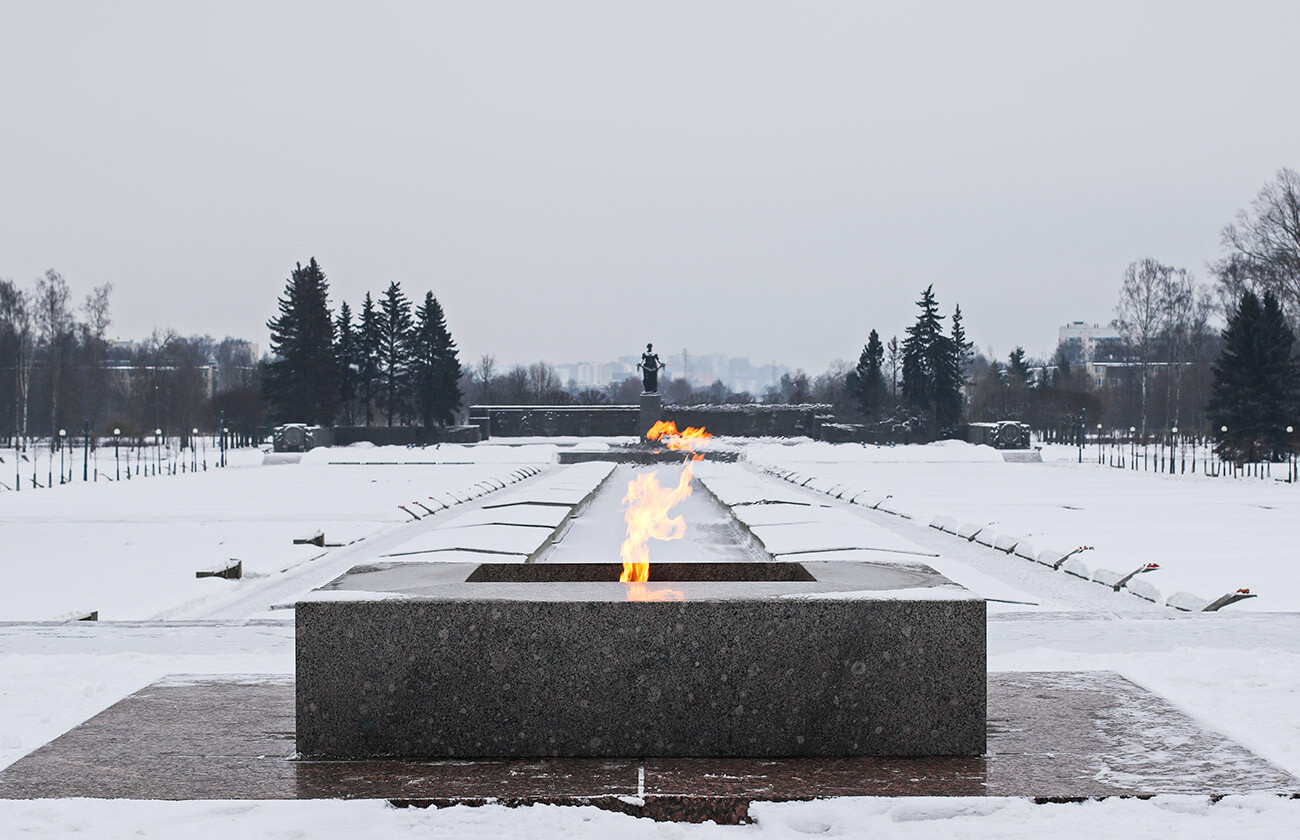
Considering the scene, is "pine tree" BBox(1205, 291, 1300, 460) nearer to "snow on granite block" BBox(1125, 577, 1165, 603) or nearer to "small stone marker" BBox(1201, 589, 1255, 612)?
"snow on granite block" BBox(1125, 577, 1165, 603)

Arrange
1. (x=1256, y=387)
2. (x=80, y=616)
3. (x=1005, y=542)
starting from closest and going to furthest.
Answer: (x=80, y=616), (x=1005, y=542), (x=1256, y=387)

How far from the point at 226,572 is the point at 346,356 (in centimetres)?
5287

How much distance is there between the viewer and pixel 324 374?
58.7 m

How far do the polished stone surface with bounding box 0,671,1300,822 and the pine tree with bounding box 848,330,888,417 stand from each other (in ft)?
221

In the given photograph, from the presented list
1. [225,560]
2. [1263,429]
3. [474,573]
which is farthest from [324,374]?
[474,573]

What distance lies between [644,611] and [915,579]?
139cm

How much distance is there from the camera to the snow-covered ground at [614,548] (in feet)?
13.1

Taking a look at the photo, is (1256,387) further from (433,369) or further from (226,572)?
(433,369)

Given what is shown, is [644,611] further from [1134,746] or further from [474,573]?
[1134,746]

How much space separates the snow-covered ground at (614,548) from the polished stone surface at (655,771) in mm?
133

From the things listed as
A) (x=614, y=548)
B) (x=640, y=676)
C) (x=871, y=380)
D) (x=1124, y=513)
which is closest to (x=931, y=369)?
(x=871, y=380)

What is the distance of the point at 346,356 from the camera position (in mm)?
63094

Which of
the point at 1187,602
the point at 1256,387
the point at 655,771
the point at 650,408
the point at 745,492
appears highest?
the point at 1256,387

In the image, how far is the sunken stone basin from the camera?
4695 mm
